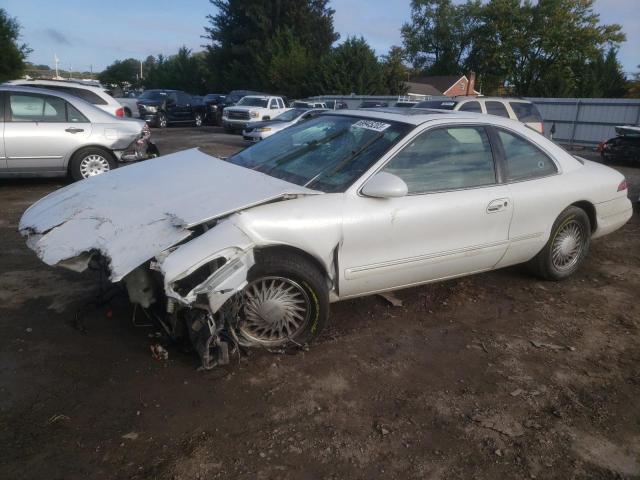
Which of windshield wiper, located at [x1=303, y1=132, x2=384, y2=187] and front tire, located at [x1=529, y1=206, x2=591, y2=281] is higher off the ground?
windshield wiper, located at [x1=303, y1=132, x2=384, y2=187]

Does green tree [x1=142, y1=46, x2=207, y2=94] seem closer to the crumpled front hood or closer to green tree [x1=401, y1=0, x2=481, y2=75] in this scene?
green tree [x1=401, y1=0, x2=481, y2=75]

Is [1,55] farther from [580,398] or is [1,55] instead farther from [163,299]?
[580,398]

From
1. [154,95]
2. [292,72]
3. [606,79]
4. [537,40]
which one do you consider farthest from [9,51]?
[537,40]

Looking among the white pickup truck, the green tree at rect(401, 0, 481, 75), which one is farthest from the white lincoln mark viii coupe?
the green tree at rect(401, 0, 481, 75)

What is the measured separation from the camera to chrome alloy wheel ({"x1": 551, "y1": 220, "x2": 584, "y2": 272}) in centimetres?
452

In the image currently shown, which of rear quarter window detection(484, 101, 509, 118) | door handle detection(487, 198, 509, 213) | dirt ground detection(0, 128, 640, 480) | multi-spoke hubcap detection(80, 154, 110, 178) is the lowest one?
dirt ground detection(0, 128, 640, 480)

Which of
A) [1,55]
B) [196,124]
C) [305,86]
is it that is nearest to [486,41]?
[305,86]

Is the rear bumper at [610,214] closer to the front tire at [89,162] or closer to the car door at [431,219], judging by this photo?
the car door at [431,219]

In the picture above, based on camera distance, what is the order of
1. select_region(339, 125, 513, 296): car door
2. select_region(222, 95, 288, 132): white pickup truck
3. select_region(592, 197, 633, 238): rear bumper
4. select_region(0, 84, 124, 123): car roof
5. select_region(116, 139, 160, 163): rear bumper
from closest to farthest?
select_region(339, 125, 513, 296): car door, select_region(592, 197, 633, 238): rear bumper, select_region(0, 84, 124, 123): car roof, select_region(116, 139, 160, 163): rear bumper, select_region(222, 95, 288, 132): white pickup truck

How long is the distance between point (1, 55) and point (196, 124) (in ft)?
33.6

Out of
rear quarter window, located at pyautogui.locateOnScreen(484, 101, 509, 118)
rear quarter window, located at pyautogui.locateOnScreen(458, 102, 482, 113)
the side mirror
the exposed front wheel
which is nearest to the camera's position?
the side mirror

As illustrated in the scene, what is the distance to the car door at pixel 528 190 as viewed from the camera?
4.03 metres

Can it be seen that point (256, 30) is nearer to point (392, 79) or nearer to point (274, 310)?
point (392, 79)

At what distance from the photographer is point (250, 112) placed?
850 inches
